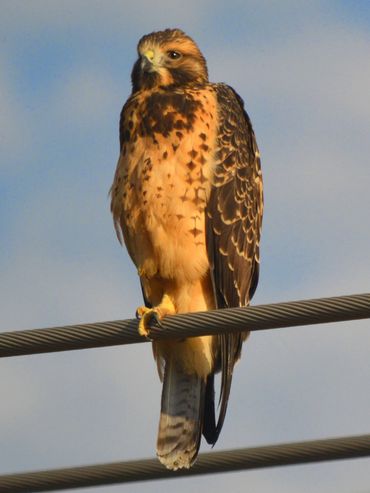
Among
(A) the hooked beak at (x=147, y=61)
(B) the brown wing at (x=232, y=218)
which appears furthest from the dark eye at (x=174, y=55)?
(B) the brown wing at (x=232, y=218)

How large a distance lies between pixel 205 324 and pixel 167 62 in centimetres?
303

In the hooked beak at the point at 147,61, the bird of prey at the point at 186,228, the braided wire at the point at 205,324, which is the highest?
the hooked beak at the point at 147,61

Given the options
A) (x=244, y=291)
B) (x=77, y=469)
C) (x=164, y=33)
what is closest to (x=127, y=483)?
(x=77, y=469)

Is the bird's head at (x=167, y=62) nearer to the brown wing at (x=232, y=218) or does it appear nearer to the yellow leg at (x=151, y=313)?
the brown wing at (x=232, y=218)

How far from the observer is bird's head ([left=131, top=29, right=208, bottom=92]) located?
737 centimetres

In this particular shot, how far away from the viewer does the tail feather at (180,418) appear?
21.1ft

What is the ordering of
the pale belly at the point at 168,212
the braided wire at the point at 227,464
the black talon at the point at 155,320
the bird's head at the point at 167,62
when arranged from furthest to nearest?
the bird's head at the point at 167,62 < the pale belly at the point at 168,212 < the black talon at the point at 155,320 < the braided wire at the point at 227,464

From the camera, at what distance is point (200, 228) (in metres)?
6.73

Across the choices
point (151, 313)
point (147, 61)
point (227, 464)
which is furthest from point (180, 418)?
point (147, 61)

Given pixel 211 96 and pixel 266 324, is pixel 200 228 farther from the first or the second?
pixel 266 324

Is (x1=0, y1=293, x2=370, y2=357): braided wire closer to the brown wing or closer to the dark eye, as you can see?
the brown wing

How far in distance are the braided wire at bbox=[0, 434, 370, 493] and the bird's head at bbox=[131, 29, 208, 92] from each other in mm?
2851

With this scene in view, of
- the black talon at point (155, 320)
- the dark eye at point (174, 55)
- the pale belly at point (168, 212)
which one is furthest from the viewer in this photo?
the dark eye at point (174, 55)

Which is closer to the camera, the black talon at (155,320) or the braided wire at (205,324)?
the braided wire at (205,324)
